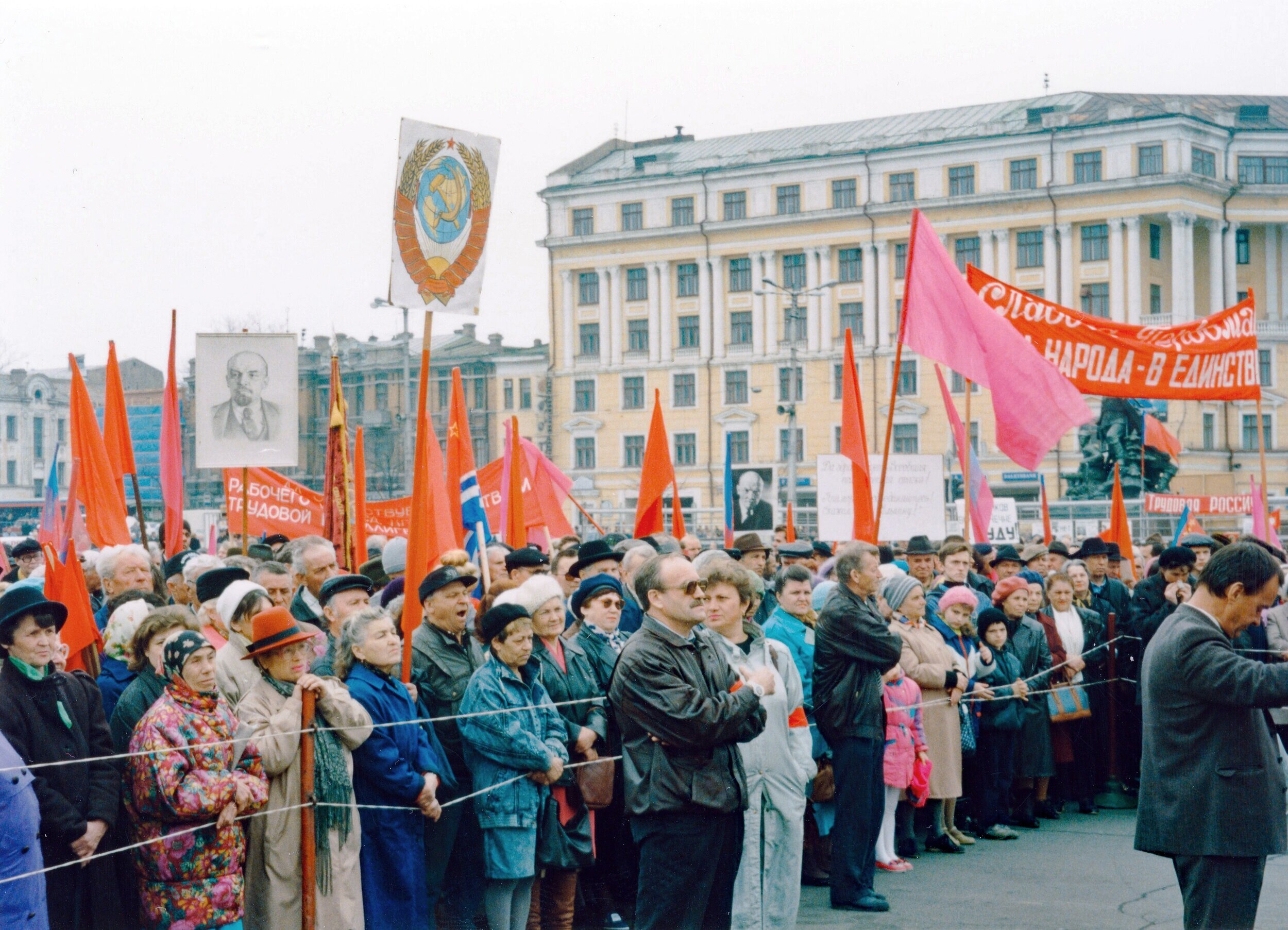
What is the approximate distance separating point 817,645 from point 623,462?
66.3m

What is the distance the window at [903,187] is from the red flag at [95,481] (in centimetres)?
5884

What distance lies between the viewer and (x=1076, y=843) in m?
9.76

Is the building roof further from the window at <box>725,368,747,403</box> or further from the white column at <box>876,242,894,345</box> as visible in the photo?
the window at <box>725,368,747,403</box>

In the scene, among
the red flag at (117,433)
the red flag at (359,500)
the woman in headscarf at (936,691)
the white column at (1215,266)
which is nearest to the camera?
the woman in headscarf at (936,691)

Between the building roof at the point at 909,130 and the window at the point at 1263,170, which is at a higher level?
the building roof at the point at 909,130

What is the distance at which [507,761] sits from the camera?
6.46 metres

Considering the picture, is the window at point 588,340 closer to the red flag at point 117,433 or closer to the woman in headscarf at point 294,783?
the red flag at point 117,433

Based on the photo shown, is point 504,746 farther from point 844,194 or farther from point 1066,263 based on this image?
point 844,194

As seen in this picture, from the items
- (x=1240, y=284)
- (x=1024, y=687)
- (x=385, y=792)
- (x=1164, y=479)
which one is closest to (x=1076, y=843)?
(x=1024, y=687)

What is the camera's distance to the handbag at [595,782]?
270 inches

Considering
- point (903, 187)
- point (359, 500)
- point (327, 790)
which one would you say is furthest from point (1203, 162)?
point (327, 790)

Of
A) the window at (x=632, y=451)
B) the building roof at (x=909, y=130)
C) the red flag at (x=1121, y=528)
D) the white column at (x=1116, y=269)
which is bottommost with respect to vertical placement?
the red flag at (x=1121, y=528)

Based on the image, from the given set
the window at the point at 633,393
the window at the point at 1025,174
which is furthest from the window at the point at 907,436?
the window at the point at 633,393

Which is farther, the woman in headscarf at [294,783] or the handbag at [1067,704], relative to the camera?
the handbag at [1067,704]
